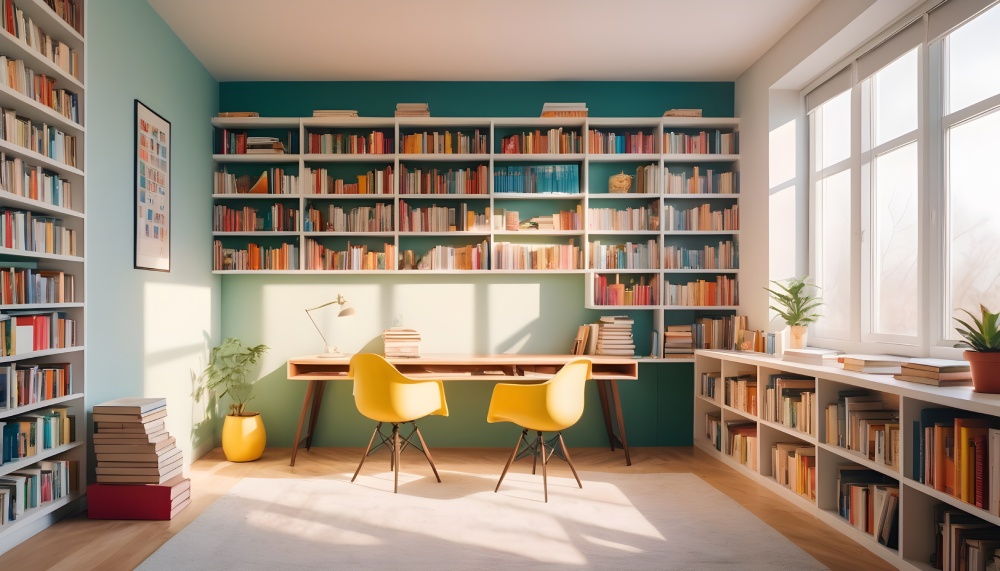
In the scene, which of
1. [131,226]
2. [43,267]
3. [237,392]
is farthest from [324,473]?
[43,267]

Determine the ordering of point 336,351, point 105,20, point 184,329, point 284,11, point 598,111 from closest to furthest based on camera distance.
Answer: point 105,20
point 284,11
point 184,329
point 336,351
point 598,111

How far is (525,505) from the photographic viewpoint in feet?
12.7

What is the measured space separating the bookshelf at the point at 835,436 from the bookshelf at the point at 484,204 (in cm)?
61

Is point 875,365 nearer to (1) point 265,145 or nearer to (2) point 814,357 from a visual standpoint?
(2) point 814,357

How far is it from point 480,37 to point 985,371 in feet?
12.6

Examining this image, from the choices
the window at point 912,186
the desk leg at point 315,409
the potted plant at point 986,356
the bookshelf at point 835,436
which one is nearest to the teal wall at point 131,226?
the desk leg at point 315,409

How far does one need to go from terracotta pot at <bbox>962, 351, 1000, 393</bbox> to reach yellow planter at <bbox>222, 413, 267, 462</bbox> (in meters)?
4.74

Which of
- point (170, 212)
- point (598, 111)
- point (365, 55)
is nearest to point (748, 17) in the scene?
point (598, 111)

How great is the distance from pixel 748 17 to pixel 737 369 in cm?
265

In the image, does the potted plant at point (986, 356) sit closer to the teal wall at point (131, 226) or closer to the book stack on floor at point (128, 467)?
the book stack on floor at point (128, 467)

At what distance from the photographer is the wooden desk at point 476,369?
4.99 metres

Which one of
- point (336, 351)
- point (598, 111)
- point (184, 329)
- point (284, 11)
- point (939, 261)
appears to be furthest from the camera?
point (598, 111)

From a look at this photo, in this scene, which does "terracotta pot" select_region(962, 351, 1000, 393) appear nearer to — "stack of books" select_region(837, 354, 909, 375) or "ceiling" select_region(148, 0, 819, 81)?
"stack of books" select_region(837, 354, 909, 375)

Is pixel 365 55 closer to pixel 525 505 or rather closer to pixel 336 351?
pixel 336 351
